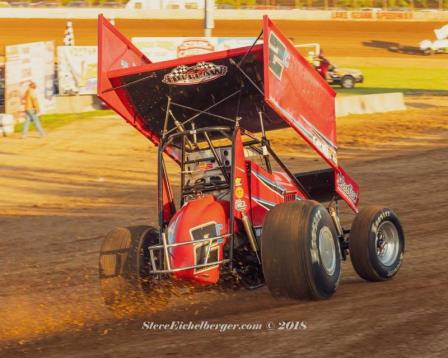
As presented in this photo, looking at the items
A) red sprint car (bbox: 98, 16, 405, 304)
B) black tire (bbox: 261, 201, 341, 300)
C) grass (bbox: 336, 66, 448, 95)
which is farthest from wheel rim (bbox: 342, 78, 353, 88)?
black tire (bbox: 261, 201, 341, 300)

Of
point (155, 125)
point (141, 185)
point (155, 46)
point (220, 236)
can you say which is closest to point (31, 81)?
point (155, 46)

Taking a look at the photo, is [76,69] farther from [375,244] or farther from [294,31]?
[294,31]

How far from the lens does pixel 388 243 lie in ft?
28.5

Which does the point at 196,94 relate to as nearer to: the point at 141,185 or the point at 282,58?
the point at 282,58

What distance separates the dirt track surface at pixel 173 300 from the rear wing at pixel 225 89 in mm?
1442

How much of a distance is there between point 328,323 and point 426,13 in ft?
170

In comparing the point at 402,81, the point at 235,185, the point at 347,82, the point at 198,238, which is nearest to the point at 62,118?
the point at 347,82

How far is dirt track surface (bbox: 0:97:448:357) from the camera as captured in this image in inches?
262

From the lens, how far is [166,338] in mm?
6828

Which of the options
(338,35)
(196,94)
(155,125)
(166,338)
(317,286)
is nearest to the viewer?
(166,338)

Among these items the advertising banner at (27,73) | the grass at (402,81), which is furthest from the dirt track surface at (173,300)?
the grass at (402,81)

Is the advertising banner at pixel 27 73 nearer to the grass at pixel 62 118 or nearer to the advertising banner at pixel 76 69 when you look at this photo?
the grass at pixel 62 118

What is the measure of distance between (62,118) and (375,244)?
62.2ft

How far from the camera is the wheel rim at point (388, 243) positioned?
8.57m
